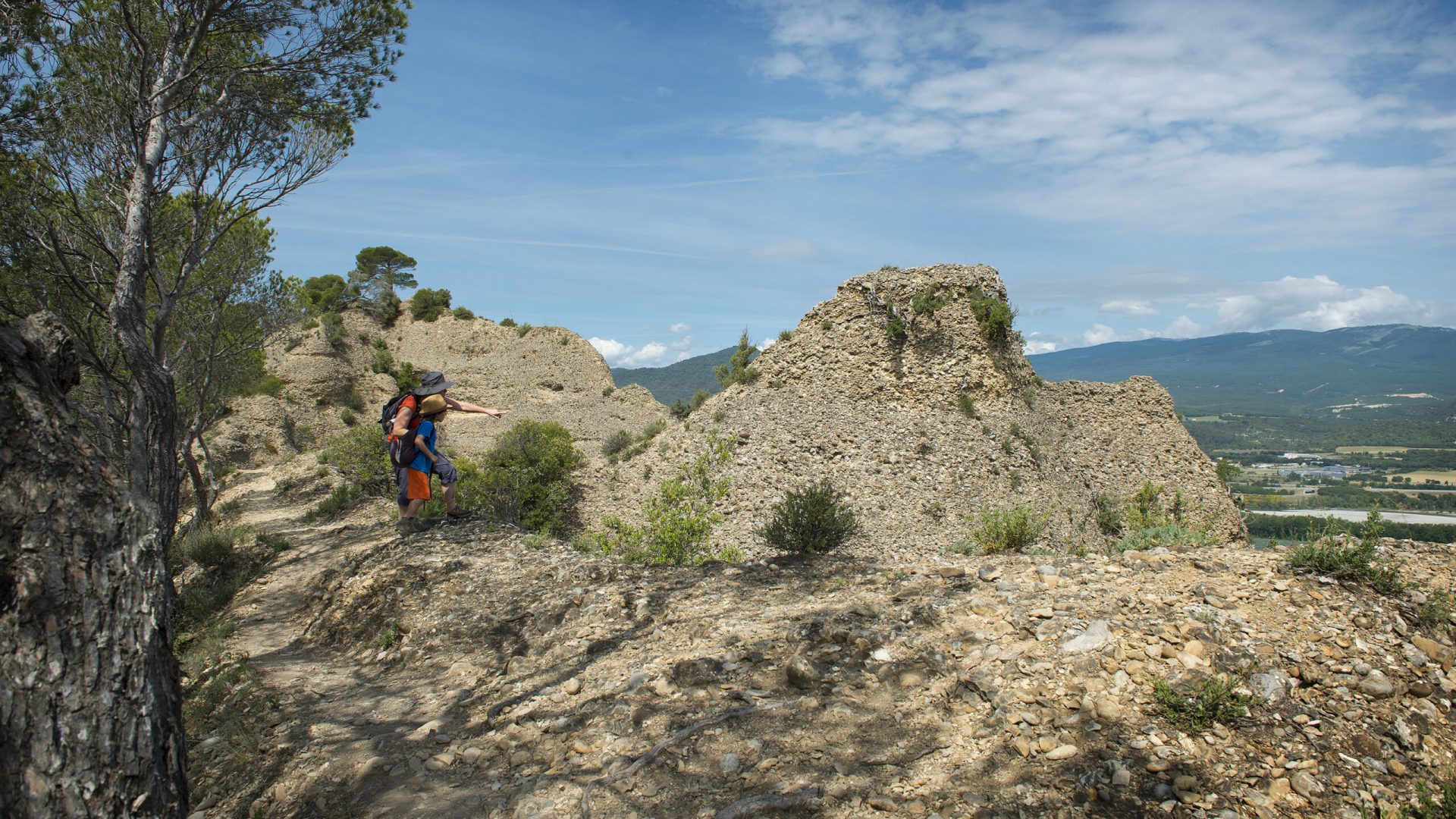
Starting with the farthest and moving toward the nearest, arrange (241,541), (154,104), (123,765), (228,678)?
(241,541) < (154,104) < (228,678) < (123,765)

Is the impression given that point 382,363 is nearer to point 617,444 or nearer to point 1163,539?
point 617,444

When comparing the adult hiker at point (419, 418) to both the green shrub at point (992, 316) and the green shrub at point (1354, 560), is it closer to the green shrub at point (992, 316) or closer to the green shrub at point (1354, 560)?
the green shrub at point (1354, 560)

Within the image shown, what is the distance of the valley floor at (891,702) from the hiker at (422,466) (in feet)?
7.35

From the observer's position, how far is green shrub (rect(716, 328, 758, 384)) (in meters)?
18.5

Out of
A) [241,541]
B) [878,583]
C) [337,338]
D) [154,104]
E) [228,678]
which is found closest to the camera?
[228,678]

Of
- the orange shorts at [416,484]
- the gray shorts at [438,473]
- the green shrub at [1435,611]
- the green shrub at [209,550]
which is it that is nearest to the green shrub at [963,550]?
the green shrub at [1435,611]

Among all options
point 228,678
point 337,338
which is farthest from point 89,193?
point 337,338

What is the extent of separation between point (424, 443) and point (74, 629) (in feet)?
18.0

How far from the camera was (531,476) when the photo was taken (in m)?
20.5

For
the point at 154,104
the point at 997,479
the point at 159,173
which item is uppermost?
the point at 154,104

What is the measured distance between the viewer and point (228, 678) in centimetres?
540

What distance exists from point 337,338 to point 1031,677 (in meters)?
36.8

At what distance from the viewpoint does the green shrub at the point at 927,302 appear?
17609mm

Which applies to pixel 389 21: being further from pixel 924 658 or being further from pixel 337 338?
pixel 337 338
